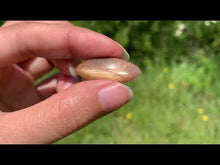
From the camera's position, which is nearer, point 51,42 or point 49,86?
point 51,42

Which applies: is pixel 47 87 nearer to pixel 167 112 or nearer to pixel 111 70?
pixel 111 70

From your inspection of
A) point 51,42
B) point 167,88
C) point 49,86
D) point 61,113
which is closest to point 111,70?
A: point 61,113

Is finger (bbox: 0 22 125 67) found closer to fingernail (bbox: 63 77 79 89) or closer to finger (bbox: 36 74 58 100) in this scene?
fingernail (bbox: 63 77 79 89)

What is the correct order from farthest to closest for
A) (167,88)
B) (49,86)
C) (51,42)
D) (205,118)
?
(167,88), (205,118), (49,86), (51,42)

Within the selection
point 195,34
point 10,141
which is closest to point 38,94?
point 10,141

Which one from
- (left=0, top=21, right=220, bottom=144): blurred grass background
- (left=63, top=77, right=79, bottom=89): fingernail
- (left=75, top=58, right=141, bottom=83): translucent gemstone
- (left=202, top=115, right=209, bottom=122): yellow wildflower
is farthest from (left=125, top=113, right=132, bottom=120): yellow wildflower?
(left=75, top=58, right=141, bottom=83): translucent gemstone
